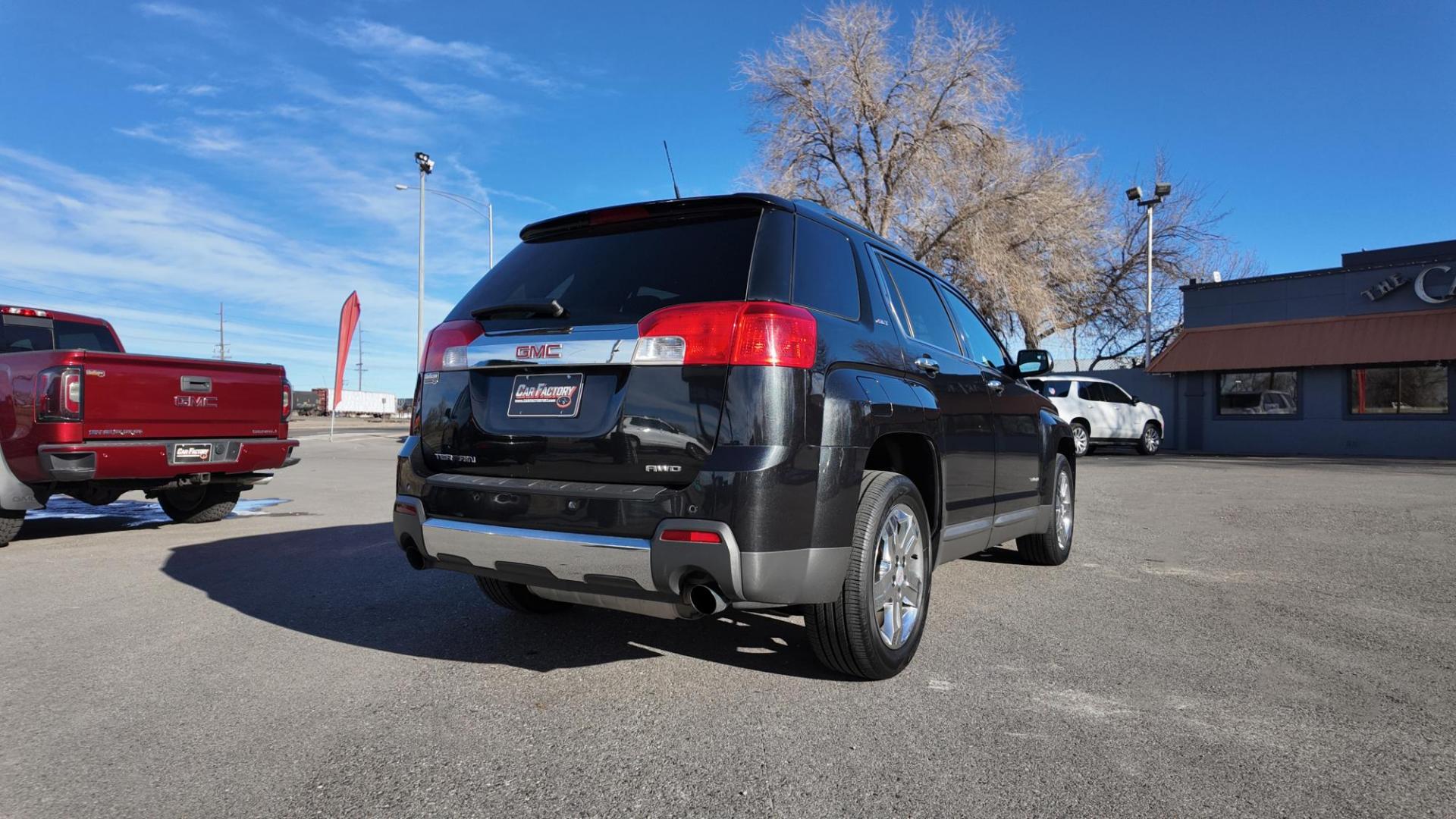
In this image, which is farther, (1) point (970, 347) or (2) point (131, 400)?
(2) point (131, 400)

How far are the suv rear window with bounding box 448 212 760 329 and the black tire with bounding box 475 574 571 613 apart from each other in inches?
53.7

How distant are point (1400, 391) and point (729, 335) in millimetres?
25170

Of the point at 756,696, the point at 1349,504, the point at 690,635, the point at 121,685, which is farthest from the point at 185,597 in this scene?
the point at 1349,504

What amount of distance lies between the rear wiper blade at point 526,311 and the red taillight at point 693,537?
1.00 metres

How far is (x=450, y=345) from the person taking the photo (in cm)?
352

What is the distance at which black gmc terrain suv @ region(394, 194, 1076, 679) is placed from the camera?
2871 millimetres

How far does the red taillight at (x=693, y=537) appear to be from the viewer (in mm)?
2805

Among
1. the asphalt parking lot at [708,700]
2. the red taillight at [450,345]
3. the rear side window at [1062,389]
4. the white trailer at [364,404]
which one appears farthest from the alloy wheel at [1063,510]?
the white trailer at [364,404]

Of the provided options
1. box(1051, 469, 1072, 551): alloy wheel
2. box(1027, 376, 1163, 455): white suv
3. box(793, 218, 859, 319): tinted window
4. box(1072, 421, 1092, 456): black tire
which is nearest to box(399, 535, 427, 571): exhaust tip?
box(793, 218, 859, 319): tinted window

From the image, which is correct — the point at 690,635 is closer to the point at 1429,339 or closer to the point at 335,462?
the point at 335,462

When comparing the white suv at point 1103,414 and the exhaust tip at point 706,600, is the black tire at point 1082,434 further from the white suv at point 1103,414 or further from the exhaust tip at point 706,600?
the exhaust tip at point 706,600

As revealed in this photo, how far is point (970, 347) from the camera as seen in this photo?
5.01m

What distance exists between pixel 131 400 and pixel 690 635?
502cm

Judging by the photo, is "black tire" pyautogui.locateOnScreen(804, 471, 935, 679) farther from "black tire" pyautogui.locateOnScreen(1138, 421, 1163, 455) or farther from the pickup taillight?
"black tire" pyautogui.locateOnScreen(1138, 421, 1163, 455)
